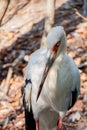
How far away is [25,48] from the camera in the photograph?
23.4 ft

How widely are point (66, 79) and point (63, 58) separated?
0.82ft

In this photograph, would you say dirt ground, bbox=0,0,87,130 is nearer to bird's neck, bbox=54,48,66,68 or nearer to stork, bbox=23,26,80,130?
stork, bbox=23,26,80,130

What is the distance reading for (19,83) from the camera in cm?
642

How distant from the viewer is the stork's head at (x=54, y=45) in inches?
169

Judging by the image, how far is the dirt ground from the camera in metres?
5.82

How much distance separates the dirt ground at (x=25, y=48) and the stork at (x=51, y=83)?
25.4 inches

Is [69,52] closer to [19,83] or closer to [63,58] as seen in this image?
[19,83]

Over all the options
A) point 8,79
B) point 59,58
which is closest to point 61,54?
point 59,58

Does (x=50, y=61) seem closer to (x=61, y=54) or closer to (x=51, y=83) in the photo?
(x=61, y=54)

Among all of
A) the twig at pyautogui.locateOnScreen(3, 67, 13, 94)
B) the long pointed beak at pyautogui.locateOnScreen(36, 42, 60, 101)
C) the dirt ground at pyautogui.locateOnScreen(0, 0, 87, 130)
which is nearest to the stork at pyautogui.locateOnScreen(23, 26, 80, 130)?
the long pointed beak at pyautogui.locateOnScreen(36, 42, 60, 101)

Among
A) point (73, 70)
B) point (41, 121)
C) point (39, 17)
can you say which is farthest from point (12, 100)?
point (39, 17)

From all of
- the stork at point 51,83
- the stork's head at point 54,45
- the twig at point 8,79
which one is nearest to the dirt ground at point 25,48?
the twig at point 8,79

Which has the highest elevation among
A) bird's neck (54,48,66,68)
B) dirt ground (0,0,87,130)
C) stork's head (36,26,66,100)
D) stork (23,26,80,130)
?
stork's head (36,26,66,100)

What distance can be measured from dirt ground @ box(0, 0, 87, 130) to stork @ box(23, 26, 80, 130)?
0.65 m
